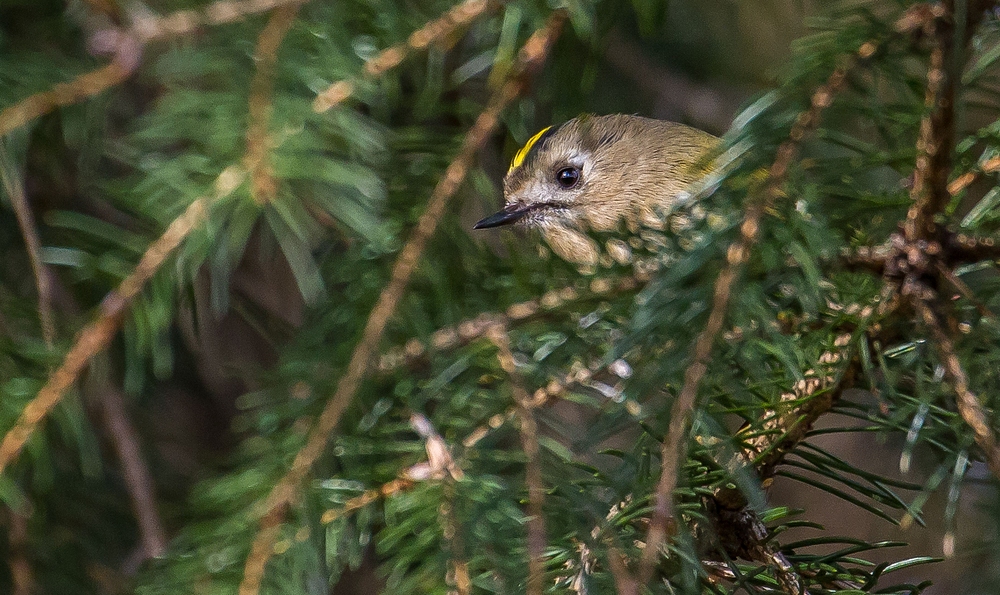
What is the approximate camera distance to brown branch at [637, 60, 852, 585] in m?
0.55

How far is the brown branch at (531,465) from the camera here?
0.66 meters

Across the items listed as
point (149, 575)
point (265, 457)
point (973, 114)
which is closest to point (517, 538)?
point (265, 457)

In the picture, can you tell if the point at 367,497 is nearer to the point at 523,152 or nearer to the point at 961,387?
the point at 961,387

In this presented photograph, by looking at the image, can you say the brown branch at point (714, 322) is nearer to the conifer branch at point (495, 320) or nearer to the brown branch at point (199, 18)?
the conifer branch at point (495, 320)

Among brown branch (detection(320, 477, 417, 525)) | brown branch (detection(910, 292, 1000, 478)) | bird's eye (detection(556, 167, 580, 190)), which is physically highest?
brown branch (detection(910, 292, 1000, 478))

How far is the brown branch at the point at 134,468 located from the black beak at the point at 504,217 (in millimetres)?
623

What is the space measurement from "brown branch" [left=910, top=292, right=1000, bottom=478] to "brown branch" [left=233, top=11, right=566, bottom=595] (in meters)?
0.41

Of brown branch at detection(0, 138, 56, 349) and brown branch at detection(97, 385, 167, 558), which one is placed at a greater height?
brown branch at detection(0, 138, 56, 349)

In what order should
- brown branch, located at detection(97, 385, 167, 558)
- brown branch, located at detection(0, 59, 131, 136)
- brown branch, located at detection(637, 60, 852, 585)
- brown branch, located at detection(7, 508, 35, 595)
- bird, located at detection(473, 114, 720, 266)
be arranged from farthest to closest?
bird, located at detection(473, 114, 720, 266) → brown branch, located at detection(97, 385, 167, 558) → brown branch, located at detection(7, 508, 35, 595) → brown branch, located at detection(0, 59, 131, 136) → brown branch, located at detection(637, 60, 852, 585)

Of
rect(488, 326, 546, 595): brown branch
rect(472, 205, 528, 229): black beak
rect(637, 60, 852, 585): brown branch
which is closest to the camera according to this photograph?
rect(637, 60, 852, 585): brown branch

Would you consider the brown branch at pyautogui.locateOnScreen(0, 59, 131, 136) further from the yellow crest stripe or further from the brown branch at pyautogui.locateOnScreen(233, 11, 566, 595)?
the yellow crest stripe

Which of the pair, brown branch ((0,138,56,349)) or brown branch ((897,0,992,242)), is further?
brown branch ((0,138,56,349))

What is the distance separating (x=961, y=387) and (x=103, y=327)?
691mm

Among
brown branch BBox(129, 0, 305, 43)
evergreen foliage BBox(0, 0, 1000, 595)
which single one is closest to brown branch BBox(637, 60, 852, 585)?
evergreen foliage BBox(0, 0, 1000, 595)
